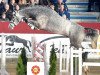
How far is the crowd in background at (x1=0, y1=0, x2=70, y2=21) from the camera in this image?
19.1 meters

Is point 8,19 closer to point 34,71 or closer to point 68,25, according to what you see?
point 68,25

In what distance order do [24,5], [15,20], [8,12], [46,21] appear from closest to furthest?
[46,21]
[15,20]
[8,12]
[24,5]

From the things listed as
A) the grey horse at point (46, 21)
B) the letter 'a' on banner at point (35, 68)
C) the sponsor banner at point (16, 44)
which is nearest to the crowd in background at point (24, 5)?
the grey horse at point (46, 21)

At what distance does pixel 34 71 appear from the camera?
8.35 m

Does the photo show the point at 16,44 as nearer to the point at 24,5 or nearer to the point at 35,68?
the point at 24,5

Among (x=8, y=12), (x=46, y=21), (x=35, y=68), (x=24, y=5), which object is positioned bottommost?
(x=46, y=21)

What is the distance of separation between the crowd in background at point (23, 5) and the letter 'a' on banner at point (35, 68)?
34.5 feet

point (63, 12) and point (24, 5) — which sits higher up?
point (24, 5)

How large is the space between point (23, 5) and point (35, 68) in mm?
11019

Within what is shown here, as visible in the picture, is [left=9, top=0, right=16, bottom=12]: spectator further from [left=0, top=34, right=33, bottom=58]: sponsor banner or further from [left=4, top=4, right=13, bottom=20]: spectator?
[left=0, top=34, right=33, bottom=58]: sponsor banner

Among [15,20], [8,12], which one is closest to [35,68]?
[15,20]

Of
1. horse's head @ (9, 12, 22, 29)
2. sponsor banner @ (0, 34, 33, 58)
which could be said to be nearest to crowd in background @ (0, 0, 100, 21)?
horse's head @ (9, 12, 22, 29)

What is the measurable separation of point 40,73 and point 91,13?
11945 millimetres

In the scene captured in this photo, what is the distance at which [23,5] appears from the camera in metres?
→ 19.2
